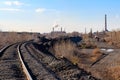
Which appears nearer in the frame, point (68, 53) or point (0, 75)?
point (0, 75)

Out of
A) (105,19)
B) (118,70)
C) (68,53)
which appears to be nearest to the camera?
(118,70)

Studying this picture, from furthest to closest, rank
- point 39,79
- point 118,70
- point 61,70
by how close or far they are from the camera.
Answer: point 118,70 → point 61,70 → point 39,79

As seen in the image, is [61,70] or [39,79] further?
[61,70]

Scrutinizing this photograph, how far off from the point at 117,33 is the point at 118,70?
5676 cm

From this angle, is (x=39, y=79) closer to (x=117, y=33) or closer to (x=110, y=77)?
(x=110, y=77)

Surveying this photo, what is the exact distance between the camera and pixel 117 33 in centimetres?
7719

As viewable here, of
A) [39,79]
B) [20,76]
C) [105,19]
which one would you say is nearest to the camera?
[39,79]

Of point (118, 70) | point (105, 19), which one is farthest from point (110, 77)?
point (105, 19)

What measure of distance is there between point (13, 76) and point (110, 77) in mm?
6306

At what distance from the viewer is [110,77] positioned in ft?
63.3

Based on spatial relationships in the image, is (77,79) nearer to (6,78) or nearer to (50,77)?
(50,77)

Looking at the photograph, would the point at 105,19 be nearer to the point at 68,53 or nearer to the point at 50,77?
the point at 68,53

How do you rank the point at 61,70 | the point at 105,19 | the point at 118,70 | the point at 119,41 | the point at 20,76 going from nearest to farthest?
1. the point at 20,76
2. the point at 61,70
3. the point at 118,70
4. the point at 119,41
5. the point at 105,19

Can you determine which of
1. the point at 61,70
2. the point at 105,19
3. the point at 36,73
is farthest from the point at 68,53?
the point at 105,19
